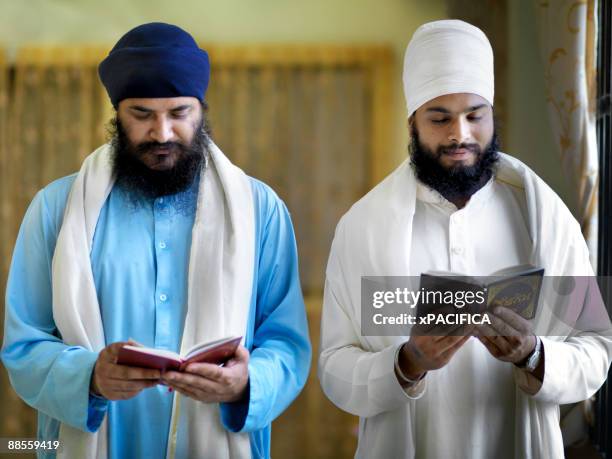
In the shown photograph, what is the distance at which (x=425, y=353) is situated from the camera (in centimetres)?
182

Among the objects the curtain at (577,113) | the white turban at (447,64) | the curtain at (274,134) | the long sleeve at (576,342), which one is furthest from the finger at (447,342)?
the curtain at (274,134)

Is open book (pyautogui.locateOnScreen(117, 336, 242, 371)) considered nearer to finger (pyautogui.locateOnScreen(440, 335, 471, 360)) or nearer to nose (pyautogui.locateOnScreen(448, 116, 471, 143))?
finger (pyautogui.locateOnScreen(440, 335, 471, 360))

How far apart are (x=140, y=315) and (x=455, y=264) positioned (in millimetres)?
791

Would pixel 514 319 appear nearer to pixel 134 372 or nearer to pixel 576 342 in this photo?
pixel 576 342

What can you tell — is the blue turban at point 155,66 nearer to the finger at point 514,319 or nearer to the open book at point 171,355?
the open book at point 171,355

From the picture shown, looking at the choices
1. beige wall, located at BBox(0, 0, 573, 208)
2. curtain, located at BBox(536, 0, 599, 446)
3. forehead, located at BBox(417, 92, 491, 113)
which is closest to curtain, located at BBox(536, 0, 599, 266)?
curtain, located at BBox(536, 0, 599, 446)

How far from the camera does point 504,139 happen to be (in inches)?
147

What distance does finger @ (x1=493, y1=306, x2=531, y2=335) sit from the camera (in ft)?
5.75

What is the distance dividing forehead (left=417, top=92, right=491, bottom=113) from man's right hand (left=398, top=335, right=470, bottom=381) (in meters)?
0.57

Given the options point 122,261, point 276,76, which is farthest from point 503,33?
point 122,261

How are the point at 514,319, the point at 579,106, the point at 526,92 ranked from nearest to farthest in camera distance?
the point at 514,319
the point at 579,106
the point at 526,92

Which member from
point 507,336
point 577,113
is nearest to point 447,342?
point 507,336

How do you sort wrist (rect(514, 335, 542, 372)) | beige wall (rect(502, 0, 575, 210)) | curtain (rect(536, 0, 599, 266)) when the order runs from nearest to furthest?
1. wrist (rect(514, 335, 542, 372))
2. curtain (rect(536, 0, 599, 266))
3. beige wall (rect(502, 0, 575, 210))

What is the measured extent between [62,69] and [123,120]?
3137 millimetres
